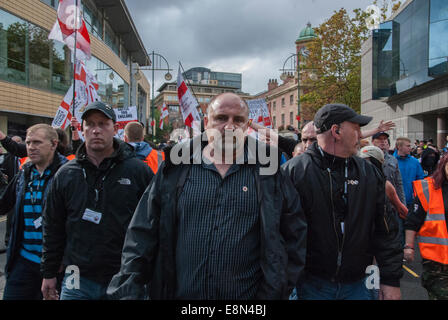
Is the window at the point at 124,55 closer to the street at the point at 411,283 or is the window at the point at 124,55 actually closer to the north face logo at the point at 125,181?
the street at the point at 411,283

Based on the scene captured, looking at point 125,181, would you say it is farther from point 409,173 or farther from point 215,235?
point 409,173

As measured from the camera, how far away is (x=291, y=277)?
203 cm

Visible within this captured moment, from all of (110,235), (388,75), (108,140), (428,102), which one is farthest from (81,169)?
(388,75)

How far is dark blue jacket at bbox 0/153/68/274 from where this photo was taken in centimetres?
321

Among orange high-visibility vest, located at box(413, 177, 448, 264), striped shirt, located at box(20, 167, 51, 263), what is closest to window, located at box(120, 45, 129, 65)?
striped shirt, located at box(20, 167, 51, 263)

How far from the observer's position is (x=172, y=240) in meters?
2.06

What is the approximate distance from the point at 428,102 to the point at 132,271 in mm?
22845

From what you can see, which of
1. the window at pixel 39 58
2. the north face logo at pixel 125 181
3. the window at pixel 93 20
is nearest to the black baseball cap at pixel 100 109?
the north face logo at pixel 125 181

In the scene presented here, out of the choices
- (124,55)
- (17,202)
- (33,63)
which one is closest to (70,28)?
(17,202)

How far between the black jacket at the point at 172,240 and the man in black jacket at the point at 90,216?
0.77 m

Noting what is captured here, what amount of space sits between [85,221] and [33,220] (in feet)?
2.60

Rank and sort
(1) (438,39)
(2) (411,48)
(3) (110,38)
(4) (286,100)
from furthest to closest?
1. (4) (286,100)
2. (3) (110,38)
3. (2) (411,48)
4. (1) (438,39)

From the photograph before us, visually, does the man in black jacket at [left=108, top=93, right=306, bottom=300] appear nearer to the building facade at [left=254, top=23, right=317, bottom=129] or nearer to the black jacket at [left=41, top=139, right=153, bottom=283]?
the black jacket at [left=41, top=139, right=153, bottom=283]

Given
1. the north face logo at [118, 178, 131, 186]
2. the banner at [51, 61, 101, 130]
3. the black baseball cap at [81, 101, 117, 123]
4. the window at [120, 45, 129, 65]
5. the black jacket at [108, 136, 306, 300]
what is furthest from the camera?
the window at [120, 45, 129, 65]
